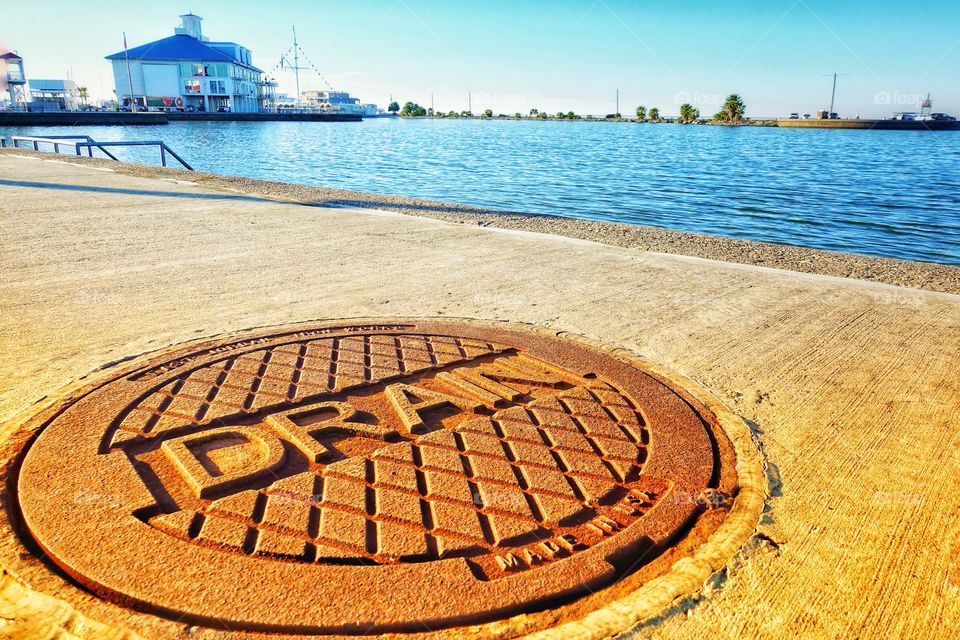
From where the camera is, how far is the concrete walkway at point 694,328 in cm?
184

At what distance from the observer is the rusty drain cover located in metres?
1.64

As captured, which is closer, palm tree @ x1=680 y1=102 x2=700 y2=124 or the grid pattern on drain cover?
the grid pattern on drain cover

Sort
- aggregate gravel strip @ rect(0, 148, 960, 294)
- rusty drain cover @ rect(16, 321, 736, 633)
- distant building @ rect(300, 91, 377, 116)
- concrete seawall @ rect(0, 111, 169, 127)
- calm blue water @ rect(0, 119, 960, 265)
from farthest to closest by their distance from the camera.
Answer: distant building @ rect(300, 91, 377, 116) < concrete seawall @ rect(0, 111, 169, 127) < calm blue water @ rect(0, 119, 960, 265) < aggregate gravel strip @ rect(0, 148, 960, 294) < rusty drain cover @ rect(16, 321, 736, 633)

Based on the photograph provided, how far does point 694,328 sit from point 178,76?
4390 inches

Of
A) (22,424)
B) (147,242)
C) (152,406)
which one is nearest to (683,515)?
(152,406)

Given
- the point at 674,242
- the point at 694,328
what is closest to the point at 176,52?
the point at 674,242

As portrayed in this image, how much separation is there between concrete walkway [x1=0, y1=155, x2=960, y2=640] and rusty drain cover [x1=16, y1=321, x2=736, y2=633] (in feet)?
1.05

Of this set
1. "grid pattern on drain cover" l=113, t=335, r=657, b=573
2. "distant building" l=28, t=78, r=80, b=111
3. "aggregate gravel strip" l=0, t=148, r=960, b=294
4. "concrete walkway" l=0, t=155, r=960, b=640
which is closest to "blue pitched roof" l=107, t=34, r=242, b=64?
"distant building" l=28, t=78, r=80, b=111

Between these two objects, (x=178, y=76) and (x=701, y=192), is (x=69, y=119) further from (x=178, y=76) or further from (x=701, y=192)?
(x=701, y=192)

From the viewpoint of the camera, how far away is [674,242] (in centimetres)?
738

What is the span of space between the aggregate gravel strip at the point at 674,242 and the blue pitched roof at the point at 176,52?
3994 inches

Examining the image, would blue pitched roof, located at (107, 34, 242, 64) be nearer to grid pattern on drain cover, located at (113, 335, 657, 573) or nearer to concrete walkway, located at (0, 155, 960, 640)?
concrete walkway, located at (0, 155, 960, 640)

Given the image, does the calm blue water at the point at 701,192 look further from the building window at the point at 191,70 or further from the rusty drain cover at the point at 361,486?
the building window at the point at 191,70

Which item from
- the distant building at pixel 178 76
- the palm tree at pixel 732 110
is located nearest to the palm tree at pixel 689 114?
the palm tree at pixel 732 110
